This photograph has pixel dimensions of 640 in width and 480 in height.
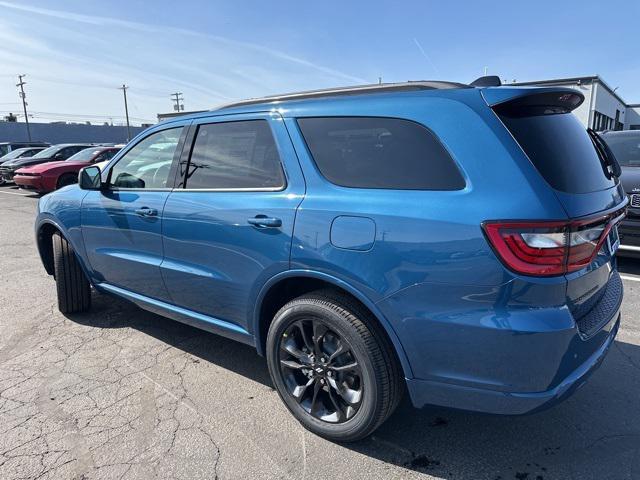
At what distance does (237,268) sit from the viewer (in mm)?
2762

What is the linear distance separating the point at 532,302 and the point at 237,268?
5.36 ft

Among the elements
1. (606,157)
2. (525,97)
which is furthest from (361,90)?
(606,157)

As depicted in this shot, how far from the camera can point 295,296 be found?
8.84 feet

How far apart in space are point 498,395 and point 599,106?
2986 centimetres

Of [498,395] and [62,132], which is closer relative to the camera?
[498,395]

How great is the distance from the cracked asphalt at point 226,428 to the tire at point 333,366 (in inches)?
6.2

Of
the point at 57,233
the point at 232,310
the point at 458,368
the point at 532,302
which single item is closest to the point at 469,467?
the point at 458,368

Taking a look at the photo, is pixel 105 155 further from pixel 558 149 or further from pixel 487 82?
pixel 558 149

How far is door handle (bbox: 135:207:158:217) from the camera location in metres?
3.22

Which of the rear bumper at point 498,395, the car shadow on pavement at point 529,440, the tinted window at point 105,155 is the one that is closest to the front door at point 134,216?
the car shadow on pavement at point 529,440

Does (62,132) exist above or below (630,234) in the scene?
above

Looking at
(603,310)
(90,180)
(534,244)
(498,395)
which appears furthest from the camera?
(90,180)

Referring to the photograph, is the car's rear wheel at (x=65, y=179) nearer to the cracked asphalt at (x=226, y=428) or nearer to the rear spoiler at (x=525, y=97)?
the cracked asphalt at (x=226, y=428)

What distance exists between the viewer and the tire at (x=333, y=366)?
7.45ft
